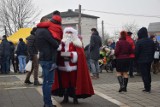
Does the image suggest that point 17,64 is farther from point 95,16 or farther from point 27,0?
point 95,16

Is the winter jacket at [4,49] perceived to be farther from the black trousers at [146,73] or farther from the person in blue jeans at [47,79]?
the person in blue jeans at [47,79]

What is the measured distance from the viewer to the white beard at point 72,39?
356 inches

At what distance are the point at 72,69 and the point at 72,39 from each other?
702 millimetres

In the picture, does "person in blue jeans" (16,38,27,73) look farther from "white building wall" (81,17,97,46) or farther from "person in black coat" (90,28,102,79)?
"white building wall" (81,17,97,46)

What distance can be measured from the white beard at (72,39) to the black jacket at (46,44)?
2.56ft

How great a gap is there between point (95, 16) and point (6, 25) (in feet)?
81.5

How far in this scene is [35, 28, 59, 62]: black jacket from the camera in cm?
820

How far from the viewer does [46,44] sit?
827 cm

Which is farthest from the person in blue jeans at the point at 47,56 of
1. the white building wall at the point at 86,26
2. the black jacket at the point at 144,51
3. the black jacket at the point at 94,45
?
the white building wall at the point at 86,26

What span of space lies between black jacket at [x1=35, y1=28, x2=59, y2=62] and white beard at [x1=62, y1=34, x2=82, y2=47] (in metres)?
0.78

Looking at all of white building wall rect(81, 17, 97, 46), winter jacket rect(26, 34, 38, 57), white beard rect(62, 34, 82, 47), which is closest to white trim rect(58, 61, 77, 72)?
white beard rect(62, 34, 82, 47)

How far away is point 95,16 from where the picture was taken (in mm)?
78875

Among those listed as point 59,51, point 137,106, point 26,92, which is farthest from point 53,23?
point 26,92

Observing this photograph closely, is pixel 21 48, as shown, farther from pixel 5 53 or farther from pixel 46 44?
pixel 46 44
